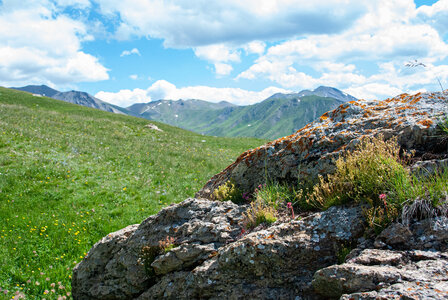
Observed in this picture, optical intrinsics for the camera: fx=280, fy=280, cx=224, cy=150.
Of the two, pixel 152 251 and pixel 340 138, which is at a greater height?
pixel 340 138

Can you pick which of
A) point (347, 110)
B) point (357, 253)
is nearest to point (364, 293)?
point (357, 253)

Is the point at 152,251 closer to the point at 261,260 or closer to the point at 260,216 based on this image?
the point at 260,216

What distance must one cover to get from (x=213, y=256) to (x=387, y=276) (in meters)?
3.20

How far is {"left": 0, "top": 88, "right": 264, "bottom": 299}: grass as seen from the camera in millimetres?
9336

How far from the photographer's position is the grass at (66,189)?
9.34 meters

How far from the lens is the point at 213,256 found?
19.3 ft

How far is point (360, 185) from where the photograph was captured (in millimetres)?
5824

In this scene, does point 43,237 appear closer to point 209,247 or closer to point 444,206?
point 209,247

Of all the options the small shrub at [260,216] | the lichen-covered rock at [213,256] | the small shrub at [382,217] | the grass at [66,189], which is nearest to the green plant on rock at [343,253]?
the lichen-covered rock at [213,256]

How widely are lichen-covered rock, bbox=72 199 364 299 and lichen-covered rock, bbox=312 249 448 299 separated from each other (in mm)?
605

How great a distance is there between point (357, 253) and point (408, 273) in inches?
31.8

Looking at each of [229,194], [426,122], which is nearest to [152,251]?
[229,194]

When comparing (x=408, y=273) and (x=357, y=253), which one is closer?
(x=408, y=273)

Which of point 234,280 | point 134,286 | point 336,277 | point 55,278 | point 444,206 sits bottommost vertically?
point 55,278
